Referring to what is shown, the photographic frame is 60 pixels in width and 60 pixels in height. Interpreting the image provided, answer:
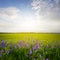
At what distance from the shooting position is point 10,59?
1252mm

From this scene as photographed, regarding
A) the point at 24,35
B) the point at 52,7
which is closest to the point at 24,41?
the point at 24,35

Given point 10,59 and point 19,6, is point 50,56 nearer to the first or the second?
point 10,59

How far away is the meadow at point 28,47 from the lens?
124 cm

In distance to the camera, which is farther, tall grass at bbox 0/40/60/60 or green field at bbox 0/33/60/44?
green field at bbox 0/33/60/44

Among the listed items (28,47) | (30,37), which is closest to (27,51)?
(28,47)

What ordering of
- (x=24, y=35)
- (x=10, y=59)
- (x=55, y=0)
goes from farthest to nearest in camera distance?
1. (x=55, y=0)
2. (x=24, y=35)
3. (x=10, y=59)

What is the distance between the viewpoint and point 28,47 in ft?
4.31

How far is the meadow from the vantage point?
4.07ft

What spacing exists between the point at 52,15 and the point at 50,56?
1.70 ft

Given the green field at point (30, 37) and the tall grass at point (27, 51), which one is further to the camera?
the green field at point (30, 37)

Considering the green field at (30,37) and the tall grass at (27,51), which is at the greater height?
the green field at (30,37)

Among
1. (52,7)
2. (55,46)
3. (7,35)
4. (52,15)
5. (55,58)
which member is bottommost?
(55,58)

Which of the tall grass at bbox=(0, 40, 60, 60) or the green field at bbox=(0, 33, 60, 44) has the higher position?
the green field at bbox=(0, 33, 60, 44)

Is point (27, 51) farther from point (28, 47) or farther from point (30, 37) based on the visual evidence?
point (30, 37)
